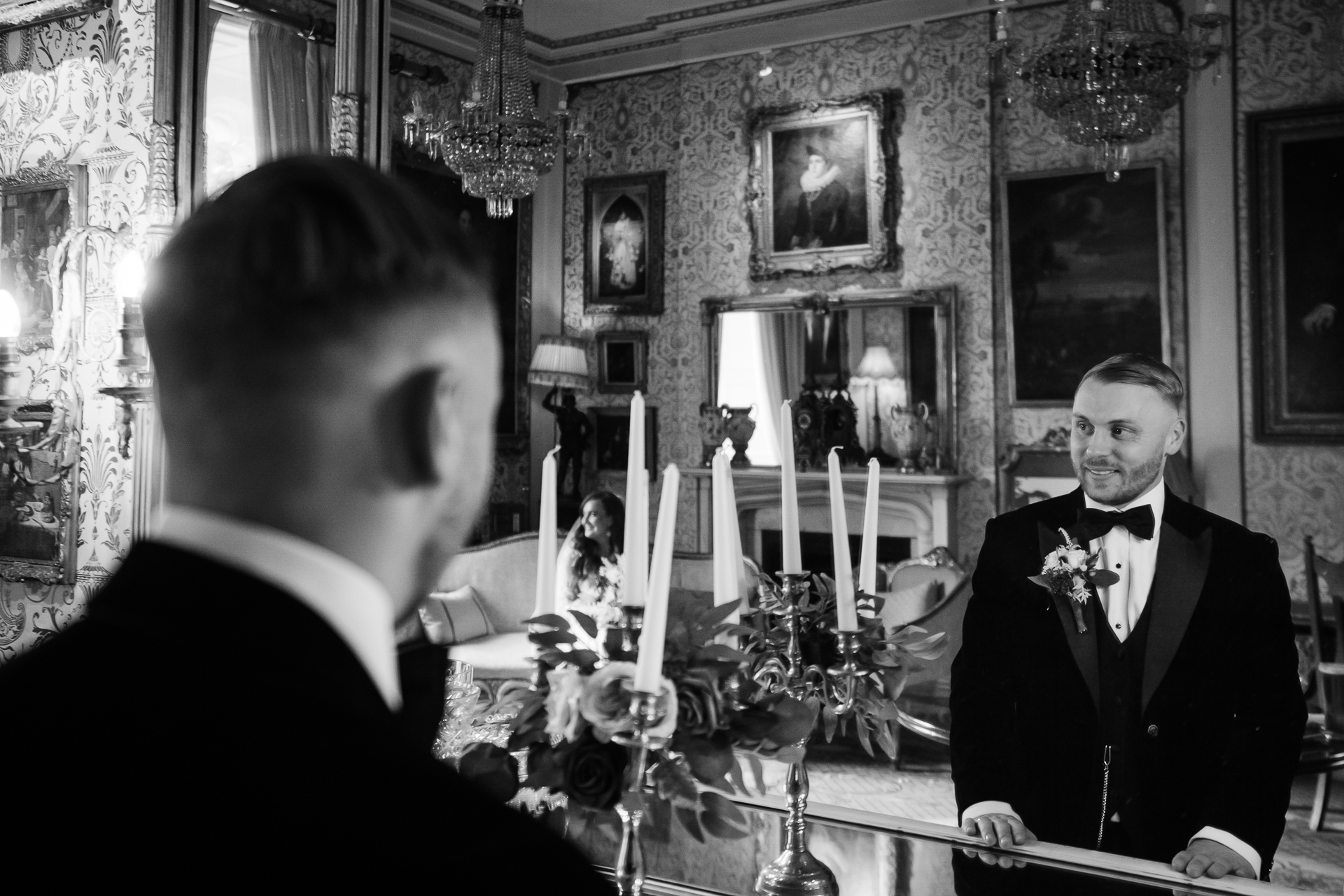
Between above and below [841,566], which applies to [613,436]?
above

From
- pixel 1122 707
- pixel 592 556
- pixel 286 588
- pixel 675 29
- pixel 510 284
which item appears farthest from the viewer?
pixel 510 284

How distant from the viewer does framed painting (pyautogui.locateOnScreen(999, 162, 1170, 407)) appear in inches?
250

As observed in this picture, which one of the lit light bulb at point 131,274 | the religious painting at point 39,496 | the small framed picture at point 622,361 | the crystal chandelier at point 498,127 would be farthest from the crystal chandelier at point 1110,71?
the small framed picture at point 622,361

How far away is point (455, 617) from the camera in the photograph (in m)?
5.40

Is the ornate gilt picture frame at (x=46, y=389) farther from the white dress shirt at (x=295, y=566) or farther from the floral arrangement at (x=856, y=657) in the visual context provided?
the white dress shirt at (x=295, y=566)

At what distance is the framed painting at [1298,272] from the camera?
586 cm

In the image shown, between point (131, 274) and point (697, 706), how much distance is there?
320 cm

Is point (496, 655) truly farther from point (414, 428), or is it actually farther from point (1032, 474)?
point (414, 428)

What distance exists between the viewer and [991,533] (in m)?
2.01

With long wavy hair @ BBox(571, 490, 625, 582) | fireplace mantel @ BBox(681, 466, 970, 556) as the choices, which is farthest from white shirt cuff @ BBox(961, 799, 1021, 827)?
fireplace mantel @ BBox(681, 466, 970, 556)

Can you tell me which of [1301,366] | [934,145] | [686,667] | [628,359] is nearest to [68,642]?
[686,667]

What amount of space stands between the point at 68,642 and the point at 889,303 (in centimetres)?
700

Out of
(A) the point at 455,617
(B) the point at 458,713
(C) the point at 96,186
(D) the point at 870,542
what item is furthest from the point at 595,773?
(A) the point at 455,617

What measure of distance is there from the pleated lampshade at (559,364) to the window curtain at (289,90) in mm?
3190
